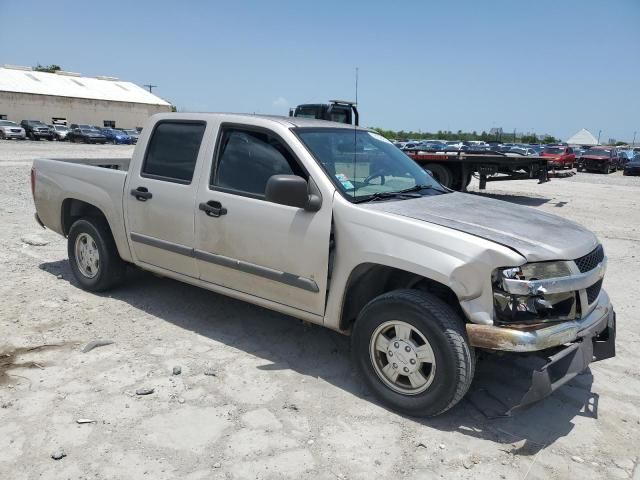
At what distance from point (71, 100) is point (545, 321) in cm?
6246

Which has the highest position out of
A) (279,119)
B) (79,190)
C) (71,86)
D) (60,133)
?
(71,86)

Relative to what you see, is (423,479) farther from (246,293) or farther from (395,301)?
(246,293)

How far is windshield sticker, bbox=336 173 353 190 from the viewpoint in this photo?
3695mm

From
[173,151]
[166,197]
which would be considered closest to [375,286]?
[166,197]

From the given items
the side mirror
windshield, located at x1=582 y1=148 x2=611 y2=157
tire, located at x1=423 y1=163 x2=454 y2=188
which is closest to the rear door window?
the side mirror

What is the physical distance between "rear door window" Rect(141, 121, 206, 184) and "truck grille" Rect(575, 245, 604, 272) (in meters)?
2.93

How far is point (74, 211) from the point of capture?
5.53m

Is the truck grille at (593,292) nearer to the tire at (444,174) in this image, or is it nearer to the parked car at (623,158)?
the tire at (444,174)

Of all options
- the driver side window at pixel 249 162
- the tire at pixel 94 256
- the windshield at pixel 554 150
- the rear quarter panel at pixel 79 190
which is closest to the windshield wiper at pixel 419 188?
the driver side window at pixel 249 162

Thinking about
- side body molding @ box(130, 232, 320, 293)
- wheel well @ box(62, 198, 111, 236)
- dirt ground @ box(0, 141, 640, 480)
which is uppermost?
wheel well @ box(62, 198, 111, 236)

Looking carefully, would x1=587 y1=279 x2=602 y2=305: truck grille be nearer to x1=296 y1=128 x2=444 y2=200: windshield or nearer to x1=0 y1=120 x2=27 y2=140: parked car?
x1=296 y1=128 x2=444 y2=200: windshield

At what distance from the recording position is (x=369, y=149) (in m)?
4.38

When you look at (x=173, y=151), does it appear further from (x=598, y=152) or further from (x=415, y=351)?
(x=598, y=152)

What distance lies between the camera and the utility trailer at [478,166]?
45.4ft
